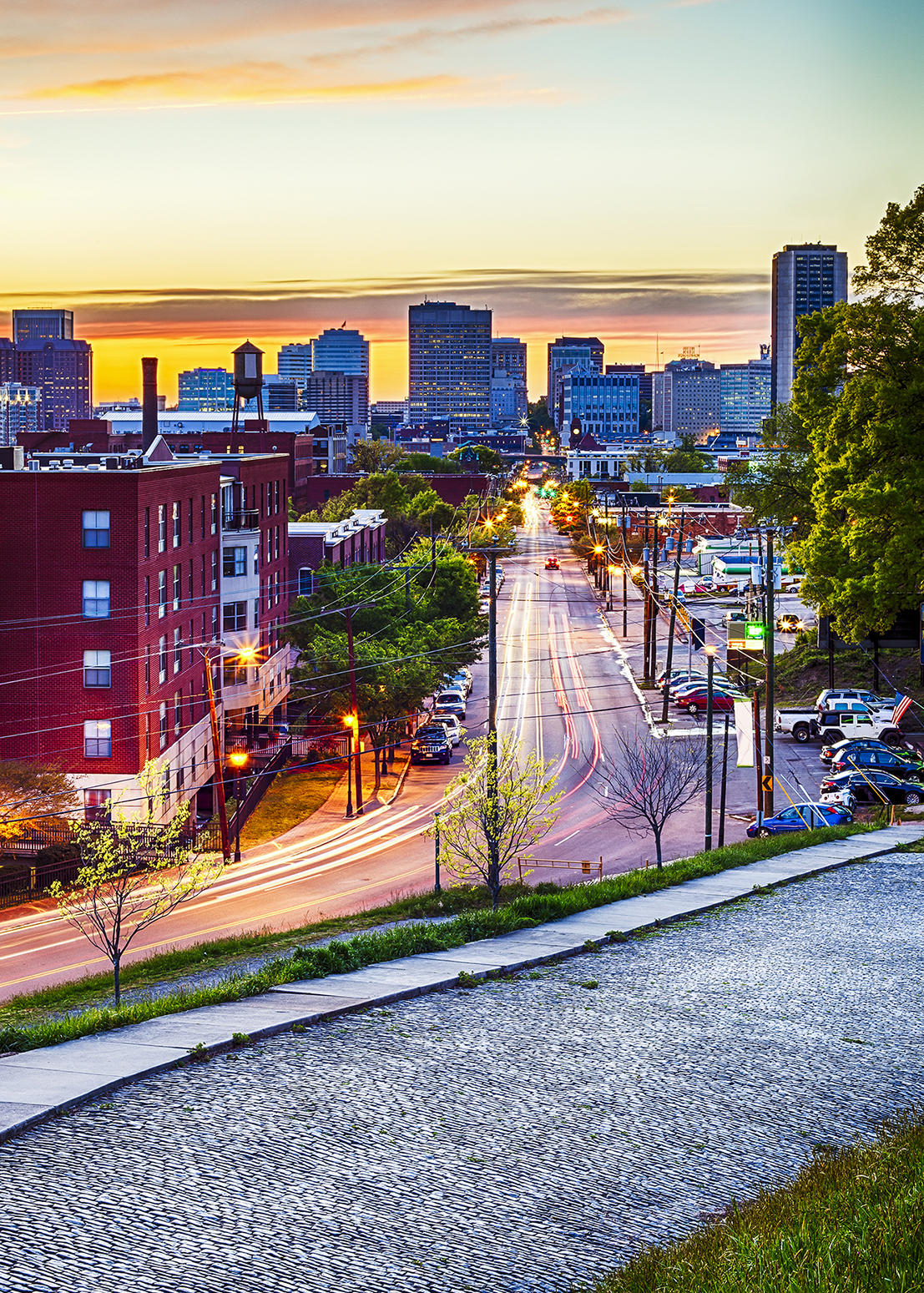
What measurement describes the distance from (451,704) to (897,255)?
1330 inches

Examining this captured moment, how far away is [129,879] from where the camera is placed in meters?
41.8

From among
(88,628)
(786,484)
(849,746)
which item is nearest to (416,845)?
(88,628)

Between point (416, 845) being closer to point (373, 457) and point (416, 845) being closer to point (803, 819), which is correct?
point (803, 819)

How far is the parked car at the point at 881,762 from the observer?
161 feet

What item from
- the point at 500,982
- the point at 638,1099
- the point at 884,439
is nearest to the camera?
the point at 638,1099

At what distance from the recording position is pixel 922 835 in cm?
3503

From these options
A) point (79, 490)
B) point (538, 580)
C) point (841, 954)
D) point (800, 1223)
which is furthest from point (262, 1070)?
point (538, 580)

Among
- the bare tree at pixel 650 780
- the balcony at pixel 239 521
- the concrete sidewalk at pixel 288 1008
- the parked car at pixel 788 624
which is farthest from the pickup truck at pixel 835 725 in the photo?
the concrete sidewalk at pixel 288 1008

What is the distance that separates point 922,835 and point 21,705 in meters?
31.7

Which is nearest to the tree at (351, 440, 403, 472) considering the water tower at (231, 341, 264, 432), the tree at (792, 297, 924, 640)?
the water tower at (231, 341, 264, 432)

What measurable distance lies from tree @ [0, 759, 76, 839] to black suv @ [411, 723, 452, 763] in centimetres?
1930

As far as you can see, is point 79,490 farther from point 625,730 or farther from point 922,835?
point 922,835

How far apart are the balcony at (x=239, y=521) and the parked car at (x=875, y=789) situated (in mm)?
33118

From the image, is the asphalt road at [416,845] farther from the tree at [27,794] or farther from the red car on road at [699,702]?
the tree at [27,794]
